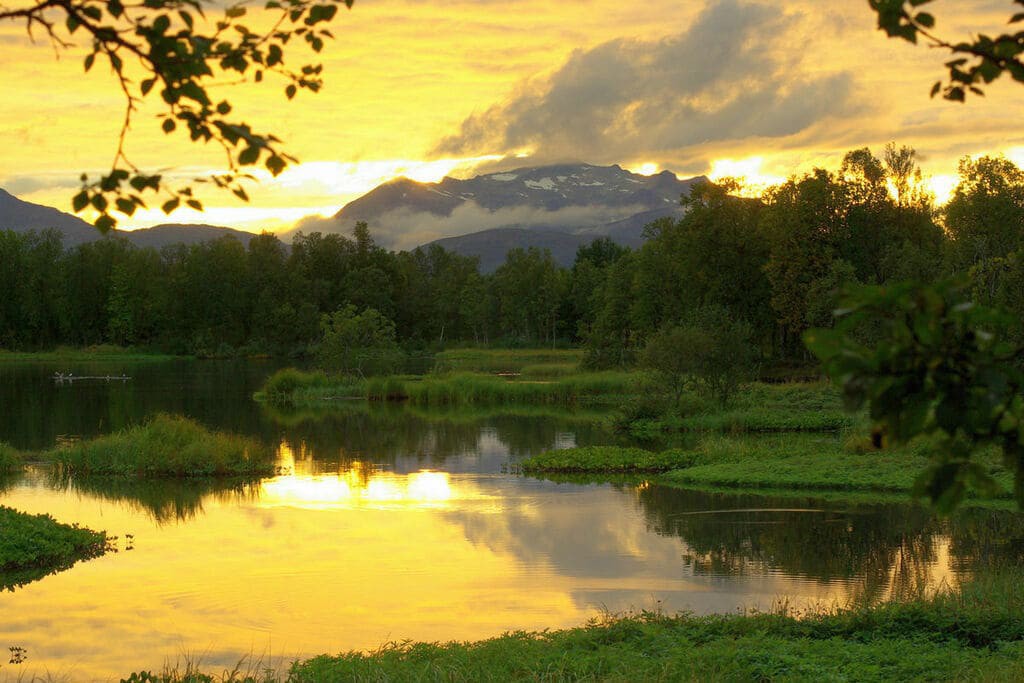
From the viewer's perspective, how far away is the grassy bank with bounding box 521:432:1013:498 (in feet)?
79.1

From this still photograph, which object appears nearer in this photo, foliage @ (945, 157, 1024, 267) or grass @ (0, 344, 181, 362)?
foliage @ (945, 157, 1024, 267)

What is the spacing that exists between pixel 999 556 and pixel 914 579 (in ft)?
7.36

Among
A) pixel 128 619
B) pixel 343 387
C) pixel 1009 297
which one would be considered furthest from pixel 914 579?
pixel 343 387

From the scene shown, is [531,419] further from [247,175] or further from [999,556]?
[247,175]

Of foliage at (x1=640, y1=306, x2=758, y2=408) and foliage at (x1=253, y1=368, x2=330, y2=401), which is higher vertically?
foliage at (x1=640, y1=306, x2=758, y2=408)

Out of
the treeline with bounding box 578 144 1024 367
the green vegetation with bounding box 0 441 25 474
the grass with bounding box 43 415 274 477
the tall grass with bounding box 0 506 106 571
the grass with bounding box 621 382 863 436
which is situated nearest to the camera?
the tall grass with bounding box 0 506 106 571

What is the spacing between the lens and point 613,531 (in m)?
20.3

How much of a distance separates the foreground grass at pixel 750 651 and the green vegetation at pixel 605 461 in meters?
15.8

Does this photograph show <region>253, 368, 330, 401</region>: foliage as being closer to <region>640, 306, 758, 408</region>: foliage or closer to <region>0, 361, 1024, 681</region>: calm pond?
<region>640, 306, 758, 408</region>: foliage

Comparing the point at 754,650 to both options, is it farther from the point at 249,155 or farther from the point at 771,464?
the point at 771,464

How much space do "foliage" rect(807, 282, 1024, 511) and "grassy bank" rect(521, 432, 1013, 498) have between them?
19068 mm

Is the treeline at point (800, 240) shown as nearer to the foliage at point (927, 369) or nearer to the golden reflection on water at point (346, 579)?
the golden reflection on water at point (346, 579)

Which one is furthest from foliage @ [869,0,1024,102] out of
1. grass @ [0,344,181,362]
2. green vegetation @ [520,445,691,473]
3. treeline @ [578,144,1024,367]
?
grass @ [0,344,181,362]

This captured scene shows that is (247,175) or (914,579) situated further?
(914,579)
